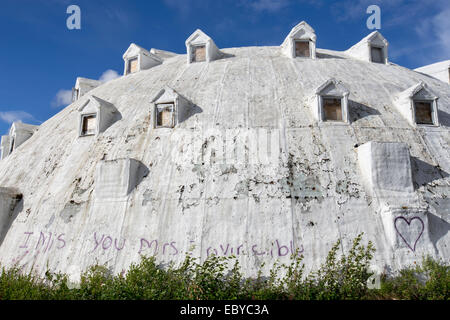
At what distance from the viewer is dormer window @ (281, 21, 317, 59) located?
64.5 feet

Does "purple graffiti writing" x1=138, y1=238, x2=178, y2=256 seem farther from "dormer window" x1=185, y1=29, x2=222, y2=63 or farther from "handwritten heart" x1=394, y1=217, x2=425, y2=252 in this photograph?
"dormer window" x1=185, y1=29, x2=222, y2=63

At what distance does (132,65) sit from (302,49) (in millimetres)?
11431

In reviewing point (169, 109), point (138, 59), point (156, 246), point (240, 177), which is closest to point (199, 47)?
point (138, 59)

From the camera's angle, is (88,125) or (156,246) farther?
(88,125)

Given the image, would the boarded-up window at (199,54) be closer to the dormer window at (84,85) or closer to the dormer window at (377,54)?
the dormer window at (84,85)

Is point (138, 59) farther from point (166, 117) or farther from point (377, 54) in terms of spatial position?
point (377, 54)

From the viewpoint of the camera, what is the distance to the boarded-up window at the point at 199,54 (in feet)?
66.2

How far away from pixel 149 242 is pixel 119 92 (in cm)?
1049

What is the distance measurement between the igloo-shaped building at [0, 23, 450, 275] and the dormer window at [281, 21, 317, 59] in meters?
2.10

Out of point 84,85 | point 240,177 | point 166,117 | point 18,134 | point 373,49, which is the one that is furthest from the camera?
point 84,85

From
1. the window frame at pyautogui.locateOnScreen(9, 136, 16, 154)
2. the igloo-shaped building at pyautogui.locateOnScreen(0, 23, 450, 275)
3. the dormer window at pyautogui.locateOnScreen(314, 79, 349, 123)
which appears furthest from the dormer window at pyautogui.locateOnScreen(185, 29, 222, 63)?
the window frame at pyautogui.locateOnScreen(9, 136, 16, 154)

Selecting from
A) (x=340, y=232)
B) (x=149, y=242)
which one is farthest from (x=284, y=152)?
(x=149, y=242)

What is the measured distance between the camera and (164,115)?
16.0m
